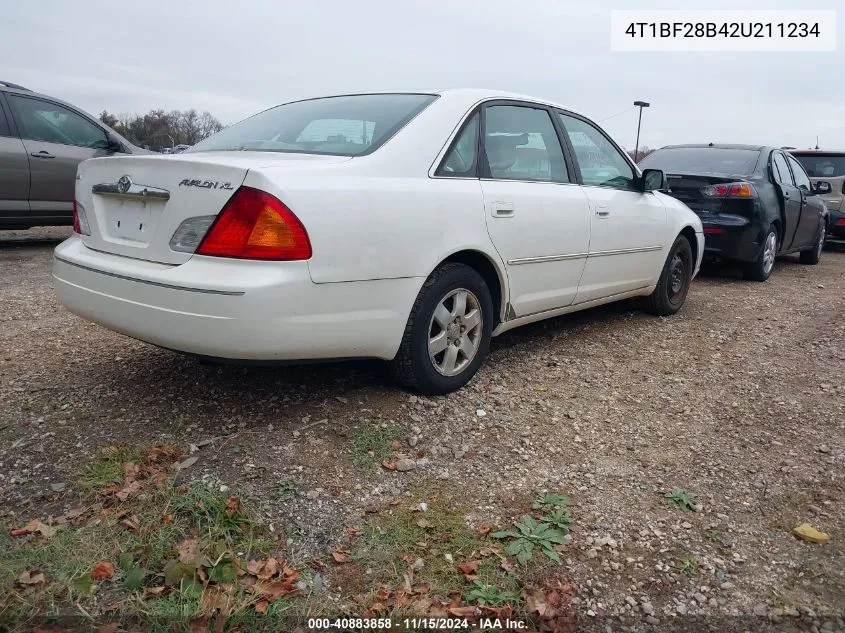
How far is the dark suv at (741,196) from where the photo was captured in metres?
7.04

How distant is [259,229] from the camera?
262 centimetres

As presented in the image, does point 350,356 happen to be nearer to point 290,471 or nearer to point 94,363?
point 290,471

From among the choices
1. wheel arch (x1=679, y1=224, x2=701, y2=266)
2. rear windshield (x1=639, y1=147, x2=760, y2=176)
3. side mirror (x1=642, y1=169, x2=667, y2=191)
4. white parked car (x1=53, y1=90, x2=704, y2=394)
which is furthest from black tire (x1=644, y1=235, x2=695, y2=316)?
rear windshield (x1=639, y1=147, x2=760, y2=176)

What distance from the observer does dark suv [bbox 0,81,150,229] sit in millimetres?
7148

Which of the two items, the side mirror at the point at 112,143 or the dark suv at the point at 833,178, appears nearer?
the side mirror at the point at 112,143

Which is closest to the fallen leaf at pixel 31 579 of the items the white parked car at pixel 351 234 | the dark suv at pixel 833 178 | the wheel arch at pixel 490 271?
the white parked car at pixel 351 234

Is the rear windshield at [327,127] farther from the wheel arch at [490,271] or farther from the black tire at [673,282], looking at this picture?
the black tire at [673,282]

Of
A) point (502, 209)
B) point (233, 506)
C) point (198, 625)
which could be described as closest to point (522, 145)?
point (502, 209)

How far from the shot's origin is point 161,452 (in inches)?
109

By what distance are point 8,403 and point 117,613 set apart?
169cm

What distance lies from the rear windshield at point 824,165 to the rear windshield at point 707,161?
3890 mm

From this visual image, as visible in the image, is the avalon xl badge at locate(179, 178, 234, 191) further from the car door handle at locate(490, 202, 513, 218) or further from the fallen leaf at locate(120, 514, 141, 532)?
the car door handle at locate(490, 202, 513, 218)

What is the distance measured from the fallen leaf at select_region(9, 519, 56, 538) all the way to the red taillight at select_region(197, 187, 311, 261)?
1.08 m

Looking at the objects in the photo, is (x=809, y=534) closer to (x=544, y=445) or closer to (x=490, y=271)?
(x=544, y=445)
